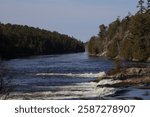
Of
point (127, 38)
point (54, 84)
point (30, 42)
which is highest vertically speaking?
point (30, 42)

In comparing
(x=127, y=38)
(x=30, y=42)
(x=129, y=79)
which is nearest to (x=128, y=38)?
(x=127, y=38)

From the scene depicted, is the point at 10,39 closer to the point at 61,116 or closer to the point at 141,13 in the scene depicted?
the point at 141,13

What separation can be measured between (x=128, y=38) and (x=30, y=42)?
109 feet

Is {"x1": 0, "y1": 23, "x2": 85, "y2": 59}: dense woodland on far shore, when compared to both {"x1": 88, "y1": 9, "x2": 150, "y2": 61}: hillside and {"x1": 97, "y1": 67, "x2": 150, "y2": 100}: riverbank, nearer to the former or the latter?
{"x1": 88, "y1": 9, "x2": 150, "y2": 61}: hillside

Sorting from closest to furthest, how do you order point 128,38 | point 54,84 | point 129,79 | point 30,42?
point 54,84
point 129,79
point 128,38
point 30,42

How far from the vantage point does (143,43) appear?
291 ft

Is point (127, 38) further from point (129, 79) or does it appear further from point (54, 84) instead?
point (54, 84)

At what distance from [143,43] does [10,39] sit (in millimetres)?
31498

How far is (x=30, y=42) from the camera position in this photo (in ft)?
385

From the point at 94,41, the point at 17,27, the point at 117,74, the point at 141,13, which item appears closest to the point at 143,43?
the point at 141,13

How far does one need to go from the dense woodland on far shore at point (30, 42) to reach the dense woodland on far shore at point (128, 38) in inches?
673

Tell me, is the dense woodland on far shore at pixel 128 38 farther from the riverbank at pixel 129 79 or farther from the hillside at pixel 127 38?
the riverbank at pixel 129 79

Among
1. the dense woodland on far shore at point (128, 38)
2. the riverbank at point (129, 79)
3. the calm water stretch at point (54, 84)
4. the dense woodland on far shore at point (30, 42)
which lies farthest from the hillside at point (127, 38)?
the riverbank at point (129, 79)

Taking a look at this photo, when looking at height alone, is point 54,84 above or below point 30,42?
below
